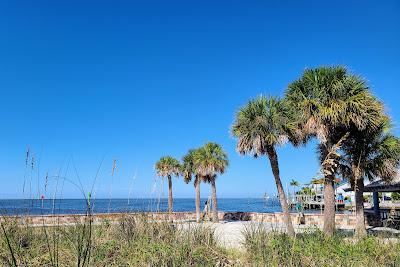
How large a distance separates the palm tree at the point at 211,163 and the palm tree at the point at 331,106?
13.2 m

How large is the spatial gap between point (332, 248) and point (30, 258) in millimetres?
4566

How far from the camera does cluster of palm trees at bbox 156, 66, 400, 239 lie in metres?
14.3

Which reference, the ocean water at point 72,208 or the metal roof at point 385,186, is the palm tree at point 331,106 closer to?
the metal roof at point 385,186

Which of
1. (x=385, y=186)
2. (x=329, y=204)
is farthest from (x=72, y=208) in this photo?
(x=385, y=186)

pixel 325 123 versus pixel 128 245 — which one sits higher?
pixel 325 123

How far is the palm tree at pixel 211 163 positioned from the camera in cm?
2764

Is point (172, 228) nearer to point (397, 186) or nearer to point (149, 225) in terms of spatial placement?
point (149, 225)

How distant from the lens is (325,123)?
47.7ft

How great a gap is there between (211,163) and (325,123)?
14.0 metres

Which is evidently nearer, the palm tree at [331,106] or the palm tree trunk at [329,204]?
the palm tree trunk at [329,204]

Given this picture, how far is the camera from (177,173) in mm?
32500

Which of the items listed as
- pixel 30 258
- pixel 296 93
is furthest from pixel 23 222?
pixel 296 93

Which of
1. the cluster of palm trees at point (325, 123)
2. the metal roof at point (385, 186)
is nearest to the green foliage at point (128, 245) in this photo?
the cluster of palm trees at point (325, 123)

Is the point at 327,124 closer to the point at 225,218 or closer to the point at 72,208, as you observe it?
the point at 72,208
